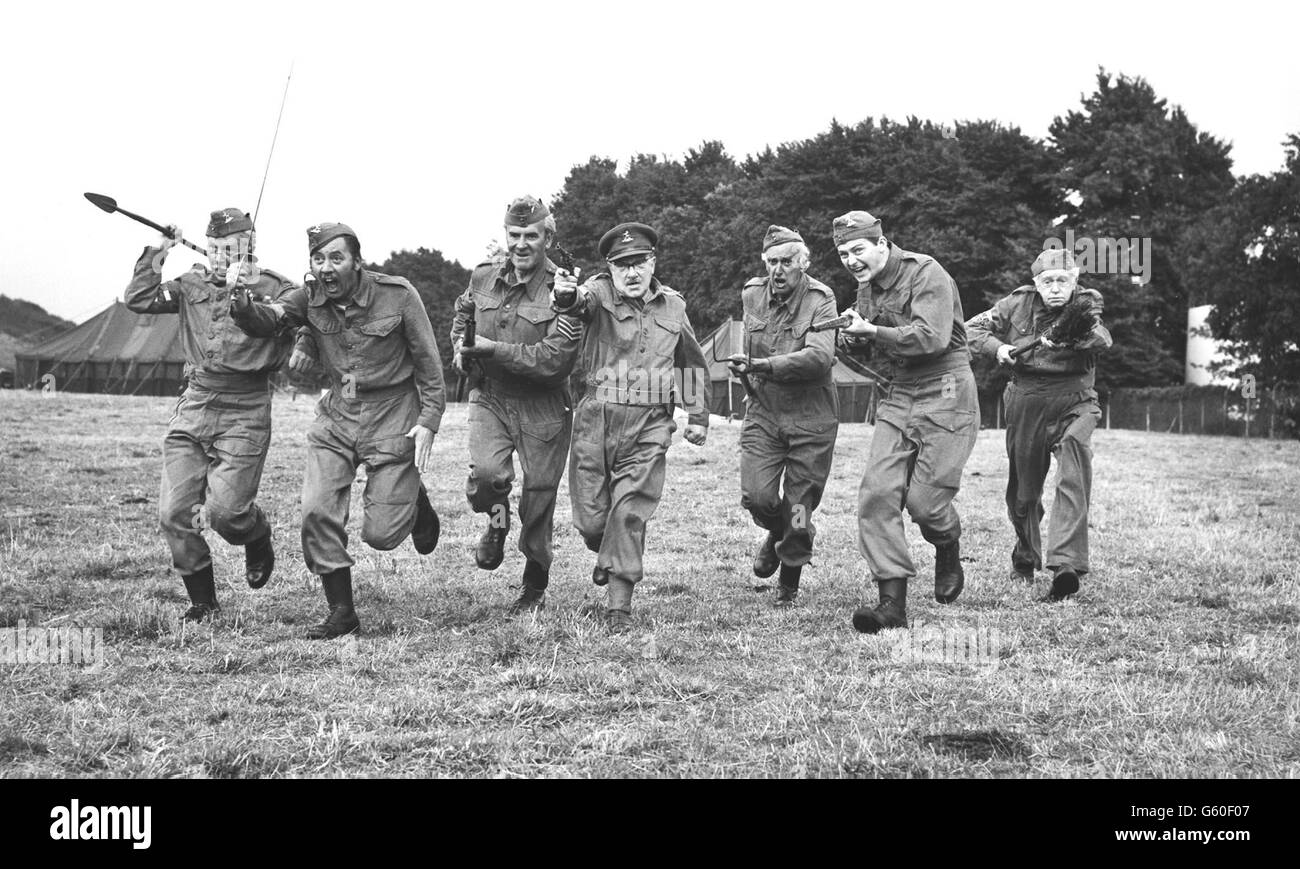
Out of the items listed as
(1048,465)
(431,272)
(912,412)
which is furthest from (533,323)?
(431,272)

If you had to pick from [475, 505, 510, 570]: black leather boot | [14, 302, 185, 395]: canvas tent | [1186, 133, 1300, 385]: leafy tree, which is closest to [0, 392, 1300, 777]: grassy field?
[475, 505, 510, 570]: black leather boot

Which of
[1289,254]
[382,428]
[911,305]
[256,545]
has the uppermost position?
[1289,254]

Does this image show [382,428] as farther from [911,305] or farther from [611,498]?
[911,305]

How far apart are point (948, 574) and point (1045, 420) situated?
5.22ft

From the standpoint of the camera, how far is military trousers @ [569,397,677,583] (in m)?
7.23

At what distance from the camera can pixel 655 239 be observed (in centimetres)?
762

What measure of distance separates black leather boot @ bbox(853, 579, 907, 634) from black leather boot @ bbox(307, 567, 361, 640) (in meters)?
2.77

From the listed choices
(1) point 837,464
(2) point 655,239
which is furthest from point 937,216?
(2) point 655,239

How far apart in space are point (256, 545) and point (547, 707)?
3265 mm

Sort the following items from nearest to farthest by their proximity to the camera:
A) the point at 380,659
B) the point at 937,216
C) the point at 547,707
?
the point at 547,707, the point at 380,659, the point at 937,216

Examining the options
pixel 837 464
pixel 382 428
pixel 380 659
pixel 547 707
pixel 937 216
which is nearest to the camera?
pixel 547 707

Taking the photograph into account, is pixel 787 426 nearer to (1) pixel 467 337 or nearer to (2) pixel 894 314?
(2) pixel 894 314
